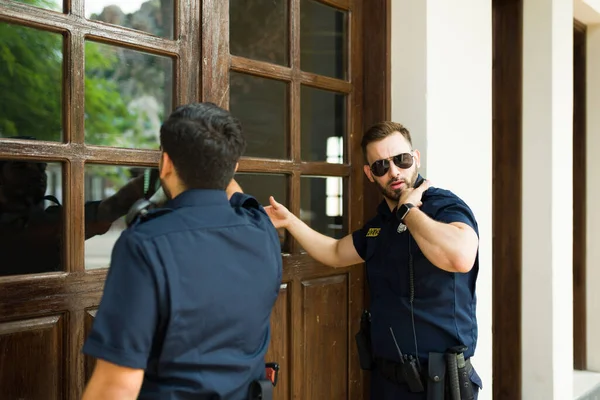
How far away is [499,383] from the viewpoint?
3564mm

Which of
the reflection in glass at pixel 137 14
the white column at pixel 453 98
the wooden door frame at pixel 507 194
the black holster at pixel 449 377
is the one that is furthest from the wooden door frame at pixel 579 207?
the reflection in glass at pixel 137 14

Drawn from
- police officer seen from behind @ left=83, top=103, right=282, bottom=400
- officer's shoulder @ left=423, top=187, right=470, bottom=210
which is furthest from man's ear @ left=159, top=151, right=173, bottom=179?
officer's shoulder @ left=423, top=187, right=470, bottom=210

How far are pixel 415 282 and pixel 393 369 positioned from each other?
0.32 meters

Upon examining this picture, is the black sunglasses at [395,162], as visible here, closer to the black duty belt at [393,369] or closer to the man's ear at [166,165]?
the black duty belt at [393,369]

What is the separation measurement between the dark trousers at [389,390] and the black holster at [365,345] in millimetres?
41

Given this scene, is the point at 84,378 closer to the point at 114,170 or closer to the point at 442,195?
the point at 114,170

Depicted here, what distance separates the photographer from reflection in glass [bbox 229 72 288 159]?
7.25 feet

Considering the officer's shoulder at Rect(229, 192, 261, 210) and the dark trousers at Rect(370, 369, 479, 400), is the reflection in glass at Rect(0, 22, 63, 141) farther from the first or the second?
the dark trousers at Rect(370, 369, 479, 400)

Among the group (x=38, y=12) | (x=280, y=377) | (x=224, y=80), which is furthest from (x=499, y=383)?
(x=38, y=12)

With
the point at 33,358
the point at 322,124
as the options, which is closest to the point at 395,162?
the point at 322,124

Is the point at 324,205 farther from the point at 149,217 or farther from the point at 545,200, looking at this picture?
the point at 545,200

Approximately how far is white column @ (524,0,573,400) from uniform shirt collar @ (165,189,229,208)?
257 centimetres

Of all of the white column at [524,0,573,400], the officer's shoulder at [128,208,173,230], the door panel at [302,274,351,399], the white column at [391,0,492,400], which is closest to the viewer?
the officer's shoulder at [128,208,173,230]

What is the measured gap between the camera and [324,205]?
102 inches
